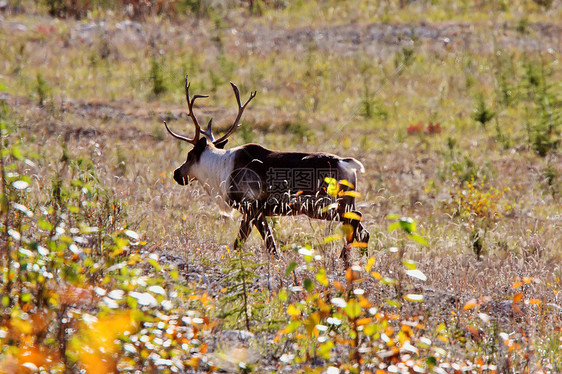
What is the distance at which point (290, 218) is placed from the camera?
8836mm

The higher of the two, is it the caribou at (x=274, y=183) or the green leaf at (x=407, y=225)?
the green leaf at (x=407, y=225)

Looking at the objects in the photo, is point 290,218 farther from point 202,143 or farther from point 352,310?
point 352,310

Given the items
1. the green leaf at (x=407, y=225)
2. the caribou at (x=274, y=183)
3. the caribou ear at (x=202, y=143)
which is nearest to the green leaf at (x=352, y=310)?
the green leaf at (x=407, y=225)

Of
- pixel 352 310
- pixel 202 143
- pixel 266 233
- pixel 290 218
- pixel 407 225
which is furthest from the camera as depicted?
pixel 290 218

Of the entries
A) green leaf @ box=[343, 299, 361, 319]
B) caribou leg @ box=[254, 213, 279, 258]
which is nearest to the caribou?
caribou leg @ box=[254, 213, 279, 258]

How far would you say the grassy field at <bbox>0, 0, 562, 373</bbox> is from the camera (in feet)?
12.3

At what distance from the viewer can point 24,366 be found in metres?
3.27

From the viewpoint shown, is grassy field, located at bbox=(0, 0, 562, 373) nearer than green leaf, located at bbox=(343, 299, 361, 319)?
No

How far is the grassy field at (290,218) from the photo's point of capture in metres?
3.76

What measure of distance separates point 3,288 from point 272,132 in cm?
1066

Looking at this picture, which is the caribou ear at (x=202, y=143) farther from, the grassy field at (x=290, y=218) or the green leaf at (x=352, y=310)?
the green leaf at (x=352, y=310)

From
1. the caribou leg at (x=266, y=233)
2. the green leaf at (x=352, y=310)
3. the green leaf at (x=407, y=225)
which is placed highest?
the green leaf at (x=407, y=225)

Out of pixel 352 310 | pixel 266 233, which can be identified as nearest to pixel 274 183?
pixel 266 233

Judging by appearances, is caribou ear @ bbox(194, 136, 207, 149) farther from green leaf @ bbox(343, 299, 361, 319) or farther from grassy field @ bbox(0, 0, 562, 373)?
green leaf @ bbox(343, 299, 361, 319)
